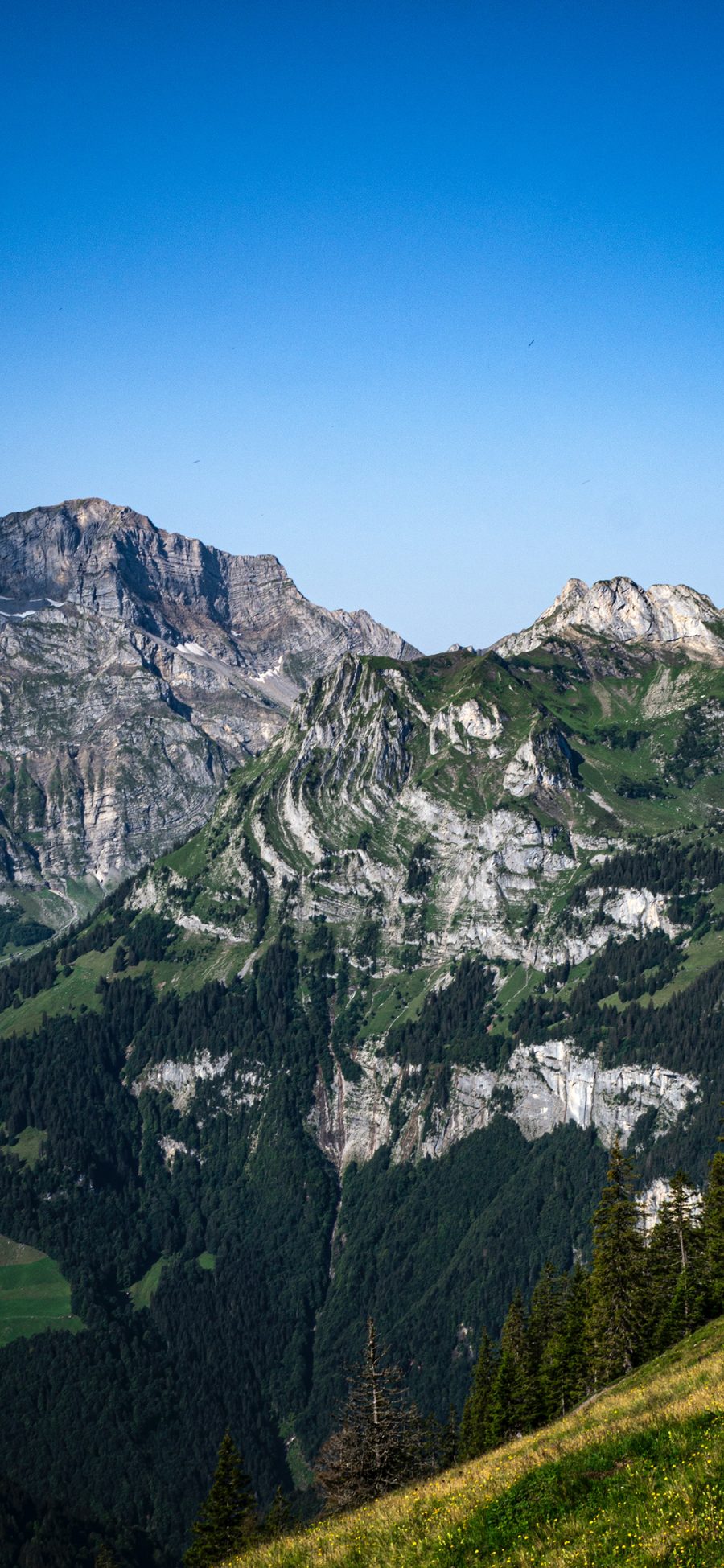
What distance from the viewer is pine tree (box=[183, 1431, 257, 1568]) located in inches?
3221

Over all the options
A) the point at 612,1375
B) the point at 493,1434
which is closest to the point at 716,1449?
the point at 612,1375

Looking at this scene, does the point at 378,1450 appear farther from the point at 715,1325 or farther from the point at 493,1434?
the point at 493,1434

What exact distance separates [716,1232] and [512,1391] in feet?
82.2

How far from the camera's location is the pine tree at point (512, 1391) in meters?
101

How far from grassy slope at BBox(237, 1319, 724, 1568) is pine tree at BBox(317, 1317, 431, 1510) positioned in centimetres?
3701

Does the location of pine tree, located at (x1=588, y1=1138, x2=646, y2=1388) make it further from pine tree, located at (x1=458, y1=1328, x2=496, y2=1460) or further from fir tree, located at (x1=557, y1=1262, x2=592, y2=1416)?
pine tree, located at (x1=458, y1=1328, x2=496, y2=1460)

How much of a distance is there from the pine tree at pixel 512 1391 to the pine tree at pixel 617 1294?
43.1ft

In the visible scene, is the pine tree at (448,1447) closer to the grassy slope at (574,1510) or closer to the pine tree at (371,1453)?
the pine tree at (371,1453)

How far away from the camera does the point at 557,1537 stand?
1243 inches

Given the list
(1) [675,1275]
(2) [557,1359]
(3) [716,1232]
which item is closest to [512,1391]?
(2) [557,1359]

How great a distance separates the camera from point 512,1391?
104250 millimetres

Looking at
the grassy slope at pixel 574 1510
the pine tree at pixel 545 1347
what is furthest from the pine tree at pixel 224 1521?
the grassy slope at pixel 574 1510

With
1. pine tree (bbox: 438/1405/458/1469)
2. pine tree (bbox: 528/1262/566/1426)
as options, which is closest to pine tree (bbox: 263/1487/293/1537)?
pine tree (bbox: 438/1405/458/1469)

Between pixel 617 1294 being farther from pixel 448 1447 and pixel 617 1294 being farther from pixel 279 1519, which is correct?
pixel 448 1447
